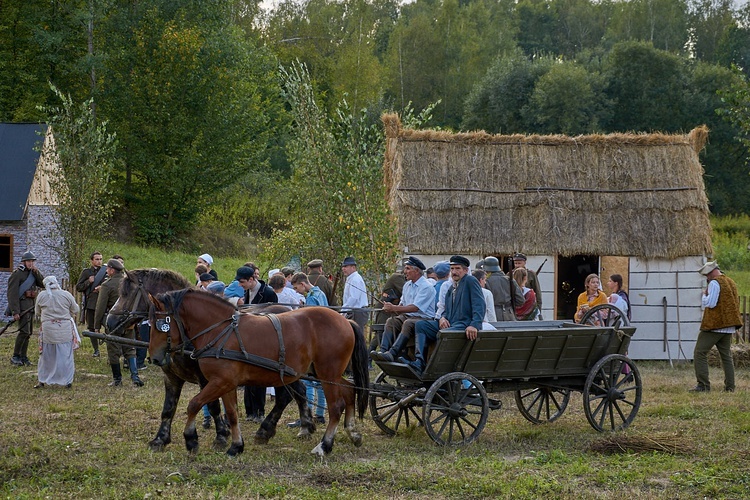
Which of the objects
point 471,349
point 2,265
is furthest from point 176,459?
point 2,265

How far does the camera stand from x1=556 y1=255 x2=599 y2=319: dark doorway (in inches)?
978

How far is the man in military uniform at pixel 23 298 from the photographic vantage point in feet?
53.3

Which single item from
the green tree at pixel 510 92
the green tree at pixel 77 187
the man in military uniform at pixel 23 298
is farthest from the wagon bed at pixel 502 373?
the green tree at pixel 510 92

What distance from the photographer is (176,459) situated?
29.6 ft

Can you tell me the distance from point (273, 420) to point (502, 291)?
4889 millimetres

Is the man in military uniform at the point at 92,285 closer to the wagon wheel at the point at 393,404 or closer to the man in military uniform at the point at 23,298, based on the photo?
the man in military uniform at the point at 23,298

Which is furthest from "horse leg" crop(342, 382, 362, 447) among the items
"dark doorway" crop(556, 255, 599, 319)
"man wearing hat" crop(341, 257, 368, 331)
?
"dark doorway" crop(556, 255, 599, 319)

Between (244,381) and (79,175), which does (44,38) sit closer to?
(79,175)

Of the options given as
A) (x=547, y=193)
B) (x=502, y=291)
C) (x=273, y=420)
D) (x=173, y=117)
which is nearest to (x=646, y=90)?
(x=173, y=117)

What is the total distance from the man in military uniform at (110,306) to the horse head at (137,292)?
4423mm

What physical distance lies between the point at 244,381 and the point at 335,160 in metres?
8.42

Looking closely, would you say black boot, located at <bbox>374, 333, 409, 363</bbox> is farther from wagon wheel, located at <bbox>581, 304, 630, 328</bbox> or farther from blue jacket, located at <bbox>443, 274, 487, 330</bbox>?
wagon wheel, located at <bbox>581, 304, 630, 328</bbox>

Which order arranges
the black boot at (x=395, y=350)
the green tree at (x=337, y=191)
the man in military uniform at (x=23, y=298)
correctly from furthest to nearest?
the green tree at (x=337, y=191) → the man in military uniform at (x=23, y=298) → the black boot at (x=395, y=350)

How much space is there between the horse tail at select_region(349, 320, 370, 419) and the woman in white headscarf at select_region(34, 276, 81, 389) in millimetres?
Answer: 6109
